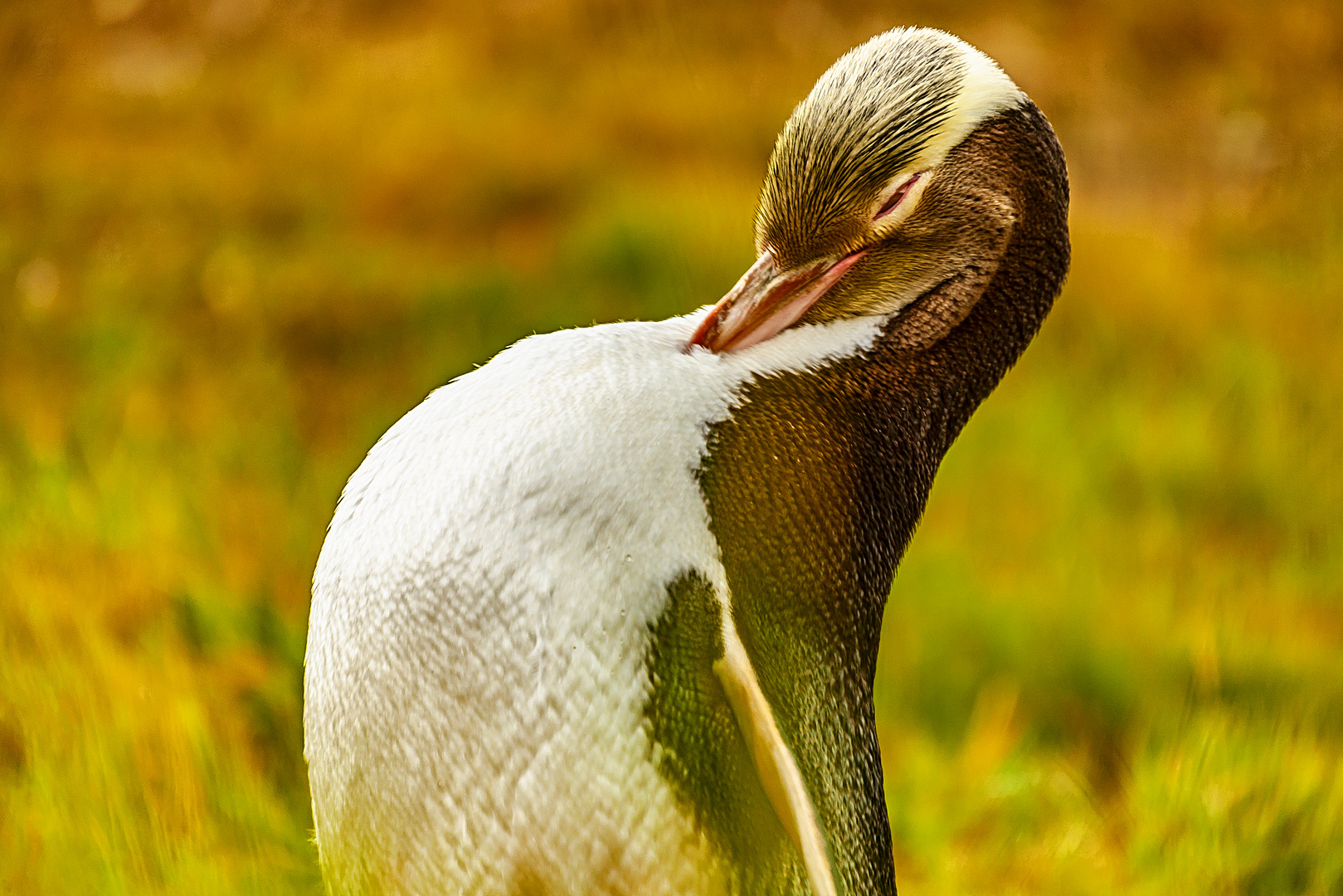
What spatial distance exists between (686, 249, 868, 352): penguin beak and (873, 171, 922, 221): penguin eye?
28mm

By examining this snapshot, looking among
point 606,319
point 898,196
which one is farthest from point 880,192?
point 606,319

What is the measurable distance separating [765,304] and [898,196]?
0.38ft

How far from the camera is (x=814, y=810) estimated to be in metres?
0.78

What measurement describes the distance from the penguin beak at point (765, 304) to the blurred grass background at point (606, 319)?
24.7 inches

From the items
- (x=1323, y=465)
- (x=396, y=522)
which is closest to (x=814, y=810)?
(x=396, y=522)

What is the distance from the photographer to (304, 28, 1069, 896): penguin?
0.73 meters

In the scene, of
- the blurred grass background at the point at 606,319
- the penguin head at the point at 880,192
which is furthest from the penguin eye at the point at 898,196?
the blurred grass background at the point at 606,319

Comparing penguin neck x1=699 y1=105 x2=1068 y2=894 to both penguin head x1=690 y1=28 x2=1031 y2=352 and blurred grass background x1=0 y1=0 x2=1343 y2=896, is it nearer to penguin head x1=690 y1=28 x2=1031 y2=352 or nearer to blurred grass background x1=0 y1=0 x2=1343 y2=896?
penguin head x1=690 y1=28 x2=1031 y2=352

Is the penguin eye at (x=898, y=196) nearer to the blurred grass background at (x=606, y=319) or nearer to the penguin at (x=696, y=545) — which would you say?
the penguin at (x=696, y=545)

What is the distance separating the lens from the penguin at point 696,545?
28.6 inches

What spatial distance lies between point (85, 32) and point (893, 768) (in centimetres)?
340

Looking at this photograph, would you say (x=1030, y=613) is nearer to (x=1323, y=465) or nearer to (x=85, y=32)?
(x=1323, y=465)

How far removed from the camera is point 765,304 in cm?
85

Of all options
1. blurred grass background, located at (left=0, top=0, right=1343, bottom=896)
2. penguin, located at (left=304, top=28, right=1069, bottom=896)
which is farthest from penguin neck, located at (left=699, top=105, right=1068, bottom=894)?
blurred grass background, located at (left=0, top=0, right=1343, bottom=896)
